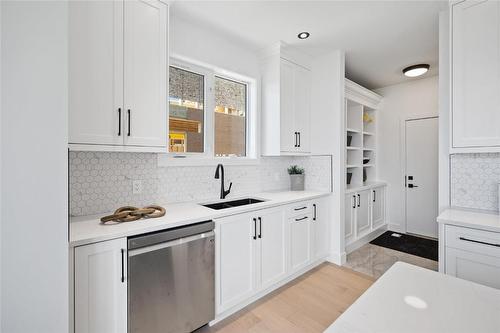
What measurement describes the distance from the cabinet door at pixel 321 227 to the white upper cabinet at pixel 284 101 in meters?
0.73

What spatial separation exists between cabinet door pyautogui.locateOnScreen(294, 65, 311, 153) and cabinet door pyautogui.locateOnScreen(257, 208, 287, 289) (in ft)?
3.69

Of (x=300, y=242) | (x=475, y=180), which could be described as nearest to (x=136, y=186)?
(x=300, y=242)

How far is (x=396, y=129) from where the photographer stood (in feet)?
14.5

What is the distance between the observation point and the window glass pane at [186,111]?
2.43 meters

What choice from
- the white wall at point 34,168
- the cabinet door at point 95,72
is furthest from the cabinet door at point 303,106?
the white wall at point 34,168

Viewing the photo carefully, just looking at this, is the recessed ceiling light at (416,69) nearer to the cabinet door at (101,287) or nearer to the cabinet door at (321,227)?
the cabinet door at (321,227)

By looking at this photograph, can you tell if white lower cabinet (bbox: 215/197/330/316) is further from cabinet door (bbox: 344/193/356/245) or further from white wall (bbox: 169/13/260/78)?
white wall (bbox: 169/13/260/78)

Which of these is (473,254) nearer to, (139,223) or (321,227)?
(321,227)

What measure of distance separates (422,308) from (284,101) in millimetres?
2519

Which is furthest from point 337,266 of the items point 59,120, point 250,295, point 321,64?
point 59,120

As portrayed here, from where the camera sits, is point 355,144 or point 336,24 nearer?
point 336,24

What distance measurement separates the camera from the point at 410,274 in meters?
1.05

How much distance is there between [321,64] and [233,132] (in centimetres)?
153

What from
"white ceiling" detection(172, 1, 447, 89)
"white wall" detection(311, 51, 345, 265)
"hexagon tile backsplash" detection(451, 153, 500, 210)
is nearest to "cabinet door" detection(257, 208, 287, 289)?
"white wall" detection(311, 51, 345, 265)
